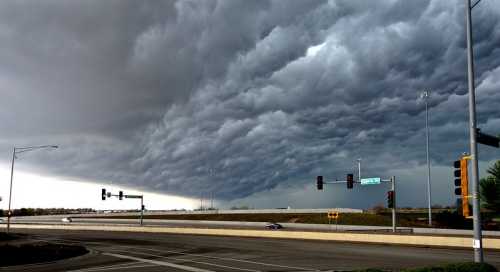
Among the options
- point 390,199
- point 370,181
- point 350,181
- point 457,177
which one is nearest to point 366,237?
point 390,199

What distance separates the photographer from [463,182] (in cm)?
1784

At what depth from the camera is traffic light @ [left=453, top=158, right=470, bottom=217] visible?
17766 mm

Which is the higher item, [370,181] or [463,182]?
[370,181]

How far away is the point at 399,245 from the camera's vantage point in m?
40.7

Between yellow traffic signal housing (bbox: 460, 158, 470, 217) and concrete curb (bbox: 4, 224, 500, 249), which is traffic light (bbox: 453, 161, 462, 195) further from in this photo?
concrete curb (bbox: 4, 224, 500, 249)

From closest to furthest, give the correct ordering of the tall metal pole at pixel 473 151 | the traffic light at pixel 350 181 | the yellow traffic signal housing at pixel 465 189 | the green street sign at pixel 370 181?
the tall metal pole at pixel 473 151 < the yellow traffic signal housing at pixel 465 189 < the traffic light at pixel 350 181 < the green street sign at pixel 370 181

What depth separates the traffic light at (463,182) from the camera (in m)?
17.8

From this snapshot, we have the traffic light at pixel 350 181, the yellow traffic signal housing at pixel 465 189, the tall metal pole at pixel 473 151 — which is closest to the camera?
the tall metal pole at pixel 473 151

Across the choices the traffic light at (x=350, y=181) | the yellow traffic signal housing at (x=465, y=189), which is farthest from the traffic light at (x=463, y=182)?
the traffic light at (x=350, y=181)

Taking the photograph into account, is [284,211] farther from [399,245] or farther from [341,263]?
[341,263]

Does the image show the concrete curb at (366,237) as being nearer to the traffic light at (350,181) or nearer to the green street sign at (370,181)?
the traffic light at (350,181)

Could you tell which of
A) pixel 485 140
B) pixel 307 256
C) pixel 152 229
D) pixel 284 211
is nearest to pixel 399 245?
pixel 307 256

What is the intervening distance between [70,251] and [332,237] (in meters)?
24.7

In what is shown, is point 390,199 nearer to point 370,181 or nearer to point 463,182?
point 370,181
